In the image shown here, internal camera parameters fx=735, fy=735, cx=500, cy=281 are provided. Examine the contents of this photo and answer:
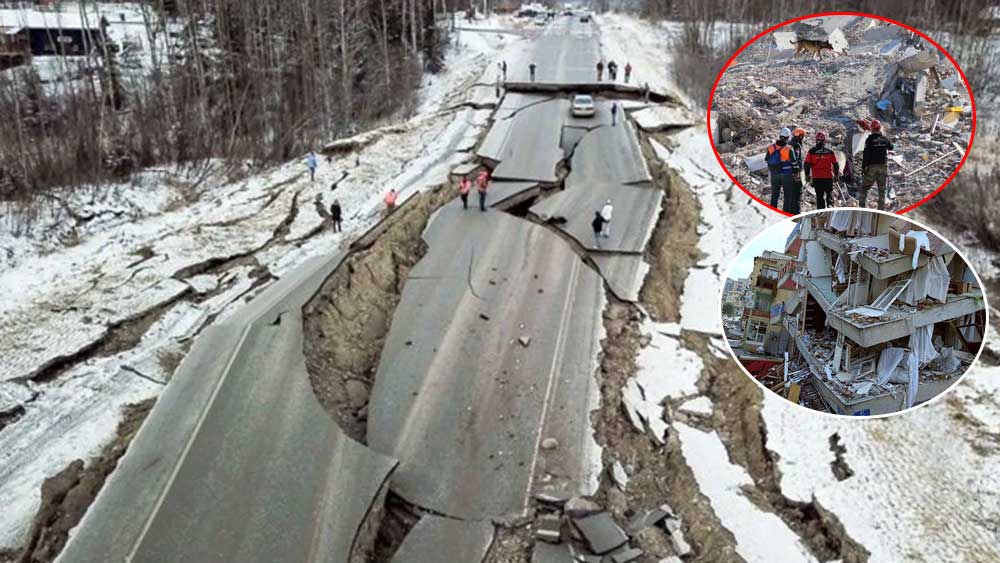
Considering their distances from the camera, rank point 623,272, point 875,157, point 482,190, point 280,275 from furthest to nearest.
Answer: point 482,190, point 280,275, point 623,272, point 875,157

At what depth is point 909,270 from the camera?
3885mm

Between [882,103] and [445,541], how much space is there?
6219mm

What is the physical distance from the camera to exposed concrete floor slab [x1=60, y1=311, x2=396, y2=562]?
7.43 meters

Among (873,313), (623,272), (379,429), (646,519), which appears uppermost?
(873,313)

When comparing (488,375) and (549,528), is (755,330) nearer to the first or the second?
(549,528)

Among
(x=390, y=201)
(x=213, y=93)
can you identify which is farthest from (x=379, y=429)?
(x=213, y=93)

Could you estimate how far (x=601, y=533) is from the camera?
8.05m

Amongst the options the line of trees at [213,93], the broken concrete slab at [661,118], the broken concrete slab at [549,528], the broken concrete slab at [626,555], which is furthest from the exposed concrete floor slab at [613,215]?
the line of trees at [213,93]

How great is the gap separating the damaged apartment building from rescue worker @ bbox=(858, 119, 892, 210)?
19 cm

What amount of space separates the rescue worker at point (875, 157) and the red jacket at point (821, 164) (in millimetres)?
142

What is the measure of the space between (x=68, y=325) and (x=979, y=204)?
74.9 feet

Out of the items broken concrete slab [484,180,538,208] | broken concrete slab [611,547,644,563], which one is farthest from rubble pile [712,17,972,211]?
broken concrete slab [484,180,538,208]

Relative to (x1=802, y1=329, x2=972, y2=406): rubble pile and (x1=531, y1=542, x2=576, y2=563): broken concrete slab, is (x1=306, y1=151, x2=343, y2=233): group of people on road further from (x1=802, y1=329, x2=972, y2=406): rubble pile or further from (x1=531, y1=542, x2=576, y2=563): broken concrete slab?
(x1=802, y1=329, x2=972, y2=406): rubble pile

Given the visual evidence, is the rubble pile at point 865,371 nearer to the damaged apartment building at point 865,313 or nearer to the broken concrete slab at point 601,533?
the damaged apartment building at point 865,313
